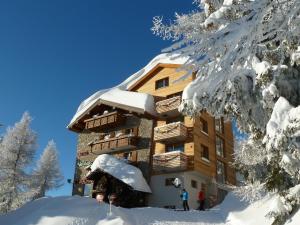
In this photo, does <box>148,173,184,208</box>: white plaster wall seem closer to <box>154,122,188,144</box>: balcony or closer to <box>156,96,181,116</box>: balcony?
<box>154,122,188,144</box>: balcony

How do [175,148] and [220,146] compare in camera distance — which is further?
[220,146]

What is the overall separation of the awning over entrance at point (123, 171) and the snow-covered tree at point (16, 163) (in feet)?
A: 29.5

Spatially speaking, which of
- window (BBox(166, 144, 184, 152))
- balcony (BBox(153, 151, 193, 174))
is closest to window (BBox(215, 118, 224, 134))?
window (BBox(166, 144, 184, 152))

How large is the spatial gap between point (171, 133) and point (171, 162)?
2.05 m

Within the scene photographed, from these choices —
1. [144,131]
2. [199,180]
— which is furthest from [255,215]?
[144,131]

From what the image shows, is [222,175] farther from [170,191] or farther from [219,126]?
[170,191]

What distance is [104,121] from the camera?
2848 cm

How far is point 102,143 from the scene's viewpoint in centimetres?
2759

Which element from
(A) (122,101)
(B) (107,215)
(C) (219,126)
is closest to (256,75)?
(B) (107,215)

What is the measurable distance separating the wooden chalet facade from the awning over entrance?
1.10 metres

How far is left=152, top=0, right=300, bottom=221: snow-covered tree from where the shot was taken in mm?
4723

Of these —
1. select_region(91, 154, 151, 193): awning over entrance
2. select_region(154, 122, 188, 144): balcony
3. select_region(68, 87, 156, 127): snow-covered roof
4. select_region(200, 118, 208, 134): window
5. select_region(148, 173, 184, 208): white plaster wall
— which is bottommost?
select_region(148, 173, 184, 208): white plaster wall

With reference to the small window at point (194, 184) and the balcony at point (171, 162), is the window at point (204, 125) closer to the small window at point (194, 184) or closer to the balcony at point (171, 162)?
the balcony at point (171, 162)

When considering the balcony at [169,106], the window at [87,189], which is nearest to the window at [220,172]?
the balcony at [169,106]
